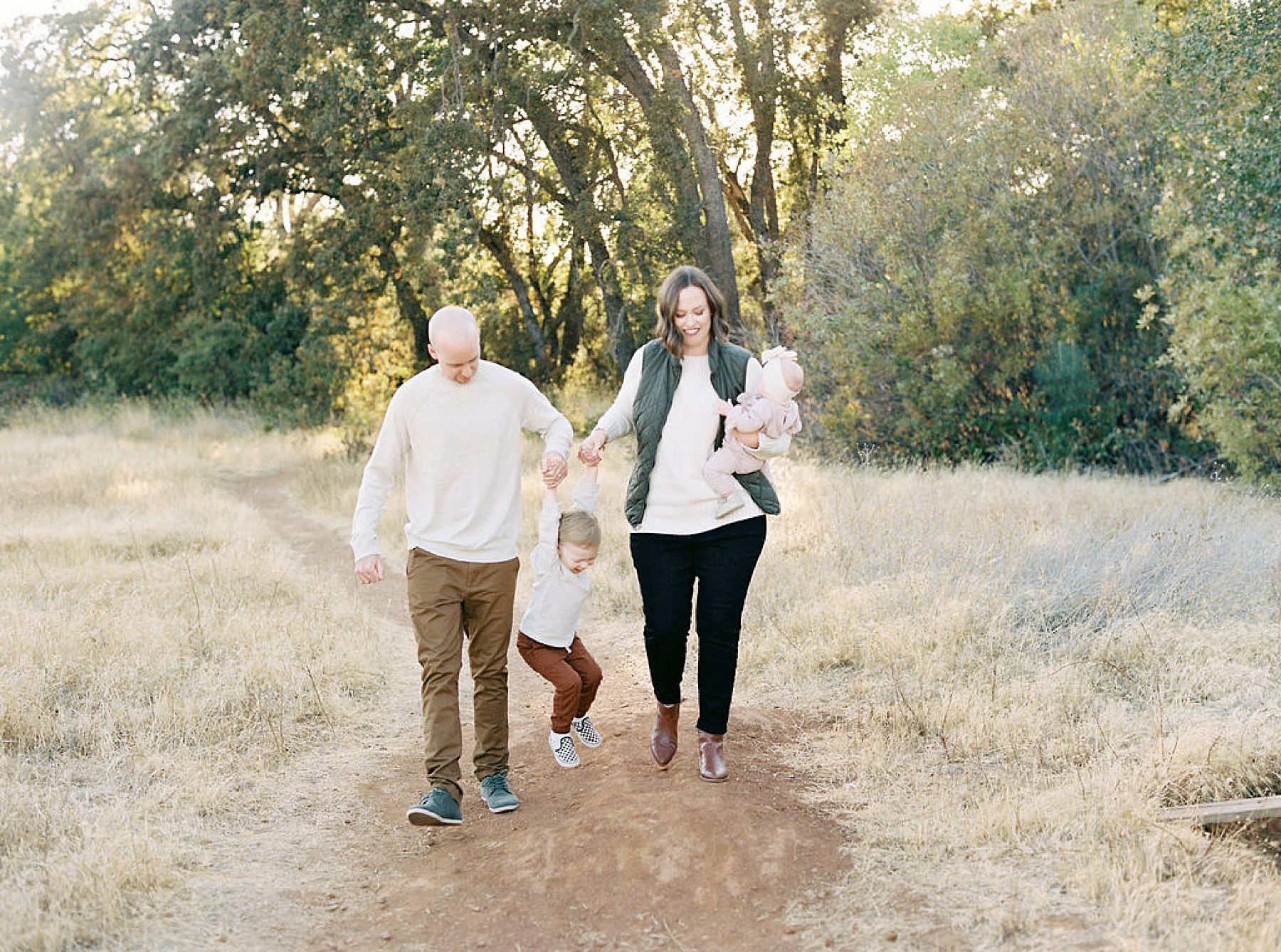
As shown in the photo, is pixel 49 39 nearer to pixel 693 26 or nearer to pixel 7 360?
pixel 7 360

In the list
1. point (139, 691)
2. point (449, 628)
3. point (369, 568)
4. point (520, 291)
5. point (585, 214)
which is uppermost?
point (585, 214)

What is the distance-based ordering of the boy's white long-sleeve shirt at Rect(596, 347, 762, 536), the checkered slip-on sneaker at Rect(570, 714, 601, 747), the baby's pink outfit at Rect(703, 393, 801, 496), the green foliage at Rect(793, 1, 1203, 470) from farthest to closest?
the green foliage at Rect(793, 1, 1203, 470) → the checkered slip-on sneaker at Rect(570, 714, 601, 747) → the boy's white long-sleeve shirt at Rect(596, 347, 762, 536) → the baby's pink outfit at Rect(703, 393, 801, 496)

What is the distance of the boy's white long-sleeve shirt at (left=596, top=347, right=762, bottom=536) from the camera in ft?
15.9

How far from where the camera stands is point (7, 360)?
94.0 ft

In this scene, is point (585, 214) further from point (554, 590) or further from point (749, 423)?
point (749, 423)

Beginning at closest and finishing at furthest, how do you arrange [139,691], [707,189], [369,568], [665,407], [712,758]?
[369,568]
[665,407]
[712,758]
[139,691]
[707,189]

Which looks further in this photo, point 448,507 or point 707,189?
point 707,189

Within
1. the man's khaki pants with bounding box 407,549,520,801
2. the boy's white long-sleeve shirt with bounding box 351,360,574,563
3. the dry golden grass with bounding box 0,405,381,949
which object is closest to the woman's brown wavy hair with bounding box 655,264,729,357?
the boy's white long-sleeve shirt with bounding box 351,360,574,563

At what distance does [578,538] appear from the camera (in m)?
5.13

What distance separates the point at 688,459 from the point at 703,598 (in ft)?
1.85

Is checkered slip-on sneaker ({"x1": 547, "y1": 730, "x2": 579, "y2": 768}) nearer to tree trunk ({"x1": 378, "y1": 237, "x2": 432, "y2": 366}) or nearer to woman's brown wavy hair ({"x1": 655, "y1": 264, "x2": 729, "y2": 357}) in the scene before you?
woman's brown wavy hair ({"x1": 655, "y1": 264, "x2": 729, "y2": 357})

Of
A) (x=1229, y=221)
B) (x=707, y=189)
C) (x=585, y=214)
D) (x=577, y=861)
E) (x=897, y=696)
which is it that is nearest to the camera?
(x=577, y=861)

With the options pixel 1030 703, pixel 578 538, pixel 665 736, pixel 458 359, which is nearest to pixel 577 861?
pixel 665 736

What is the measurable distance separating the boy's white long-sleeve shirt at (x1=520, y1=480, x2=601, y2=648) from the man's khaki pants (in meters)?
0.15
